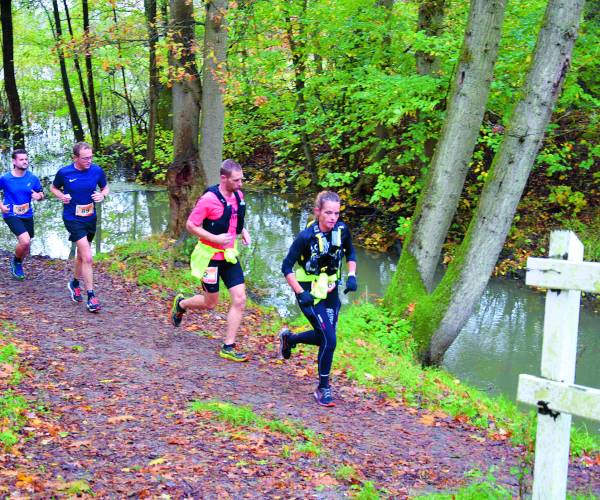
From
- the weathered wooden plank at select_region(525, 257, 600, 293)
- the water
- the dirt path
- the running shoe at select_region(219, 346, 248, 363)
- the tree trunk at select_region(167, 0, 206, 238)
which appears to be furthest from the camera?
the tree trunk at select_region(167, 0, 206, 238)

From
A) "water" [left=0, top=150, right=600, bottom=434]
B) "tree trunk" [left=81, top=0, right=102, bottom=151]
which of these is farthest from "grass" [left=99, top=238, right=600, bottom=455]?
"tree trunk" [left=81, top=0, right=102, bottom=151]

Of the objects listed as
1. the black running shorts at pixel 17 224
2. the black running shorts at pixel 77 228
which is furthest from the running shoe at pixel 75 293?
the black running shorts at pixel 17 224

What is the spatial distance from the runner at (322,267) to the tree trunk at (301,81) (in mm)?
9328

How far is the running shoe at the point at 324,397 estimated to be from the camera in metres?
6.23

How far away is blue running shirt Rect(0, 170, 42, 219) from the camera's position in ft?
30.7

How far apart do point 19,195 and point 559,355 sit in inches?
335

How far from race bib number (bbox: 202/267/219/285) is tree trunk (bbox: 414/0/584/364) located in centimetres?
340

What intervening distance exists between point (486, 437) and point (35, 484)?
412 cm

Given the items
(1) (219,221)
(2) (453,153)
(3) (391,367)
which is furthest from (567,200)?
(1) (219,221)

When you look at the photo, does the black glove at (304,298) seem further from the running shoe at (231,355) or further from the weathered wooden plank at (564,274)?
the weathered wooden plank at (564,274)

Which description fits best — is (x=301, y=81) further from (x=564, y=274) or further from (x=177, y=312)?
(x=564, y=274)

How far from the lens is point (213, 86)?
10992mm

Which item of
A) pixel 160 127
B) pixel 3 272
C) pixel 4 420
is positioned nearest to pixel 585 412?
pixel 4 420

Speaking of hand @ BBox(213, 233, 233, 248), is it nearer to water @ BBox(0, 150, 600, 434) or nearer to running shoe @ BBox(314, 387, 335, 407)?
running shoe @ BBox(314, 387, 335, 407)
